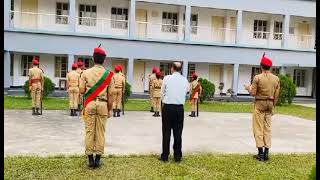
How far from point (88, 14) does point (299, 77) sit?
15.1 m

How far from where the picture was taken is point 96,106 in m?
7.11

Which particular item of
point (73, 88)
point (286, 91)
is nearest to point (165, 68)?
point (286, 91)

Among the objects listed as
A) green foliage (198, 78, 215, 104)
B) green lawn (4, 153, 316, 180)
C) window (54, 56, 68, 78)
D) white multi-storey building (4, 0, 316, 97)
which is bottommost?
green lawn (4, 153, 316, 180)

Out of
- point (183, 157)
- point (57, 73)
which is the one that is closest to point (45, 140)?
point (183, 157)

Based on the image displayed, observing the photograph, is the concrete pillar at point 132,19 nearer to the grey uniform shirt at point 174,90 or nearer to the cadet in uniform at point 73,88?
the cadet in uniform at point 73,88

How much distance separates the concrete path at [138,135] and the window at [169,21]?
13.1m

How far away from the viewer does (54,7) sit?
25906mm

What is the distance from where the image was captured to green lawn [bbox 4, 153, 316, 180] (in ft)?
22.2

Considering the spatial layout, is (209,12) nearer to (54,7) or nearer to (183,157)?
(54,7)

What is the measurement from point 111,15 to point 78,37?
3.45m

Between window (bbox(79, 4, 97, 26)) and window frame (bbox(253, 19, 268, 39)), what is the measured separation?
34.5 feet

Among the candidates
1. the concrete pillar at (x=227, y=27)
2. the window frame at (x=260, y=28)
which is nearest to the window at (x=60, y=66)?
the concrete pillar at (x=227, y=27)

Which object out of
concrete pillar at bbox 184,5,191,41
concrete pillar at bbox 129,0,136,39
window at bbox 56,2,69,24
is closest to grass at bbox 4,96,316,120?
concrete pillar at bbox 129,0,136,39

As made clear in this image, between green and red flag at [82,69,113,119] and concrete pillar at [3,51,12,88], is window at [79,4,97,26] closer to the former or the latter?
concrete pillar at [3,51,12,88]
